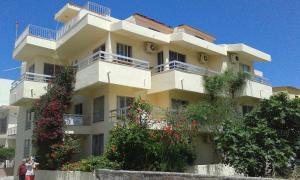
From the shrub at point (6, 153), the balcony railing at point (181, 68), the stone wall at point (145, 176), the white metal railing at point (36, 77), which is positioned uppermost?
the balcony railing at point (181, 68)

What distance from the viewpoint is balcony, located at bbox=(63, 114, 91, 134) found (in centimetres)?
2039

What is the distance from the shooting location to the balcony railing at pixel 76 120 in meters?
20.7

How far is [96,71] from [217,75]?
7933 mm

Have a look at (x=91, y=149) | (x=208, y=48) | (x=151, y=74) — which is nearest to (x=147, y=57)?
(x=151, y=74)

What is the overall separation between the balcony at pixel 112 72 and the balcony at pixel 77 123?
6.05 ft

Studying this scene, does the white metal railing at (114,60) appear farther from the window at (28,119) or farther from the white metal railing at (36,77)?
the window at (28,119)

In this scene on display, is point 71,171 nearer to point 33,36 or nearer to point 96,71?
point 96,71

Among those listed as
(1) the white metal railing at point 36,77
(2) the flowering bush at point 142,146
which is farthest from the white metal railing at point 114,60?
(2) the flowering bush at point 142,146

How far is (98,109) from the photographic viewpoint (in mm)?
20906

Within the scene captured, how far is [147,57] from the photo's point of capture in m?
22.7

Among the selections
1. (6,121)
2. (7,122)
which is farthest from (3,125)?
(7,122)

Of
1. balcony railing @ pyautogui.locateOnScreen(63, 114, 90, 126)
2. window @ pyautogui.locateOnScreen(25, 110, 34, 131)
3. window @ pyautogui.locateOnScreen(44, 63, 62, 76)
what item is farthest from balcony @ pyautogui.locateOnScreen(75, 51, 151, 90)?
window @ pyautogui.locateOnScreen(25, 110, 34, 131)

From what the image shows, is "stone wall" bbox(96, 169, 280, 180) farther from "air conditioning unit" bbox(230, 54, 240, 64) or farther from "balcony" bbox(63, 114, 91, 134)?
"air conditioning unit" bbox(230, 54, 240, 64)

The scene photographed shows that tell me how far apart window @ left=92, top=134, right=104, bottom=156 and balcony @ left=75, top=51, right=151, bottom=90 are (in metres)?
2.93
